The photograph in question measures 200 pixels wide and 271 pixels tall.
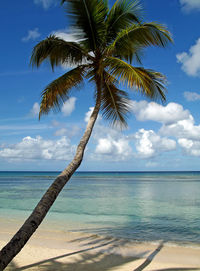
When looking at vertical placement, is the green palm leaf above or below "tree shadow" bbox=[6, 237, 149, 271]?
above

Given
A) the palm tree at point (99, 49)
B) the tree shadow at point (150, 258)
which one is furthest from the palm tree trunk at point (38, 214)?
the tree shadow at point (150, 258)

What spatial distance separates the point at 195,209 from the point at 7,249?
15.2 metres

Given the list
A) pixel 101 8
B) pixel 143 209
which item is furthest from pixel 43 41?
pixel 143 209

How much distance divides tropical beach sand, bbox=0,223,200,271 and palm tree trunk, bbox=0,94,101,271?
2.53 metres

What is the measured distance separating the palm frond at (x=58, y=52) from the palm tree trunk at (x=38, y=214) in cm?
214

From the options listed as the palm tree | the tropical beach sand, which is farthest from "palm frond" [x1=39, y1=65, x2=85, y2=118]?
the tropical beach sand

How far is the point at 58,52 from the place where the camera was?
7.06m

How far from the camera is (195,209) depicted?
1662 centimetres

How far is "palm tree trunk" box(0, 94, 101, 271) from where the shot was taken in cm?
360

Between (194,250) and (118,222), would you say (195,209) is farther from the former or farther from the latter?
(194,250)

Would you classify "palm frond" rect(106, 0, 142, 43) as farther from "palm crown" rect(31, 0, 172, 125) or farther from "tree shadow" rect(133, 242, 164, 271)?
"tree shadow" rect(133, 242, 164, 271)

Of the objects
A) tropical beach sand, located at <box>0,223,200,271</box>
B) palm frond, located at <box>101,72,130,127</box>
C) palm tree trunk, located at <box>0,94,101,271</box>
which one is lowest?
tropical beach sand, located at <box>0,223,200,271</box>

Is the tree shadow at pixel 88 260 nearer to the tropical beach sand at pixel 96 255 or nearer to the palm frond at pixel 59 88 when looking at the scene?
the tropical beach sand at pixel 96 255

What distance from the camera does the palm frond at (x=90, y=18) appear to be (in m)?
6.70
